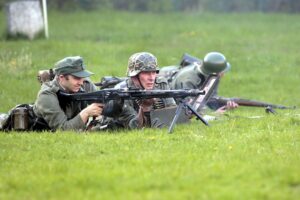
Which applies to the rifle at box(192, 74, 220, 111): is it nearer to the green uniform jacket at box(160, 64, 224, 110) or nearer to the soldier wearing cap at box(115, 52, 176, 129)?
the green uniform jacket at box(160, 64, 224, 110)

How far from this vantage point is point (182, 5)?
41219mm

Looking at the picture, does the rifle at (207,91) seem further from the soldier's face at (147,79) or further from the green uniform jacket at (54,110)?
the green uniform jacket at (54,110)

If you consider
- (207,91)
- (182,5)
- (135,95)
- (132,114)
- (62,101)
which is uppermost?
(135,95)

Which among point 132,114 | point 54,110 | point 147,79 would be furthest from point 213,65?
point 54,110

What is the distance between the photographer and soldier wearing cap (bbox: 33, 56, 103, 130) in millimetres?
10734

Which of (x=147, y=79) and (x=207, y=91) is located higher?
(x=147, y=79)

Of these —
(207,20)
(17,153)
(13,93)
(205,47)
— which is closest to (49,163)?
(17,153)

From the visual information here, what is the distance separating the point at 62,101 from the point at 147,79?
4.34 feet

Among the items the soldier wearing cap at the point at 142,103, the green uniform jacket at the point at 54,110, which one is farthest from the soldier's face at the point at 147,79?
the green uniform jacket at the point at 54,110

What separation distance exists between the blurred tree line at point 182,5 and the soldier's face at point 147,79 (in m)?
28.0

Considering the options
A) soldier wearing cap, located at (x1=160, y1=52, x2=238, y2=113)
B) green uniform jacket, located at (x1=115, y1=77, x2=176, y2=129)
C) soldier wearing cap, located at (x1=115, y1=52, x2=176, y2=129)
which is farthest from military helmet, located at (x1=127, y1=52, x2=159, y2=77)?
soldier wearing cap, located at (x1=160, y1=52, x2=238, y2=113)

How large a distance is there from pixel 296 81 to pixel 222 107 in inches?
258

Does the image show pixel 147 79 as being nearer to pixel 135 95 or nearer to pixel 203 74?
pixel 135 95

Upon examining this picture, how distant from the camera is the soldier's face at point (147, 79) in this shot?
1116cm
